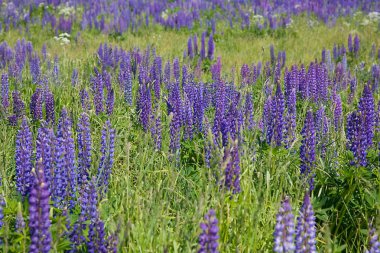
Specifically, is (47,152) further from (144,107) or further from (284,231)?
(144,107)

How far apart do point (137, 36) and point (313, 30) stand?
13.7ft

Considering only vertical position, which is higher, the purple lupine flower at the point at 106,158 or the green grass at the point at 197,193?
the purple lupine flower at the point at 106,158

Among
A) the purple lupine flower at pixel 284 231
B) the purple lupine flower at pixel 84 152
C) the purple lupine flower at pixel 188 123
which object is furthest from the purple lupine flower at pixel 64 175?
the purple lupine flower at pixel 188 123

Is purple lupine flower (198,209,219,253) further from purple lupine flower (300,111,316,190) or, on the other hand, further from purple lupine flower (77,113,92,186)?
purple lupine flower (300,111,316,190)

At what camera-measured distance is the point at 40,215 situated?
1.90 metres

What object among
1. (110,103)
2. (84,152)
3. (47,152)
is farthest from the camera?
(110,103)

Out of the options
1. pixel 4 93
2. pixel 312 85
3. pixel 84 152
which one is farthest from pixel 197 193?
pixel 4 93

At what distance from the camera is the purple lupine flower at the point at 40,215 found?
1870 millimetres

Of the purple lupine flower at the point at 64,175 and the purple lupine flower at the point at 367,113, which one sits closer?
the purple lupine flower at the point at 64,175

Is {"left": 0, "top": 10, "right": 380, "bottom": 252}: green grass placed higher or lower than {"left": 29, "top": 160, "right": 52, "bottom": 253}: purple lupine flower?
lower

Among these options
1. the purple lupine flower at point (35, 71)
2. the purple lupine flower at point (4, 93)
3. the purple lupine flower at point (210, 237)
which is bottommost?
the purple lupine flower at point (35, 71)

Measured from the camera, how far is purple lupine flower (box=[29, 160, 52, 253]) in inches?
73.6

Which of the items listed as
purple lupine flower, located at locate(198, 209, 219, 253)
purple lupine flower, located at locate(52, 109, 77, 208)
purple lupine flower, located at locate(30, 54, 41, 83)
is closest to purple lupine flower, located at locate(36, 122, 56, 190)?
purple lupine flower, located at locate(52, 109, 77, 208)

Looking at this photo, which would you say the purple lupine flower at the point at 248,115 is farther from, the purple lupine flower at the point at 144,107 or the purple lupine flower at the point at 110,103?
the purple lupine flower at the point at 110,103
